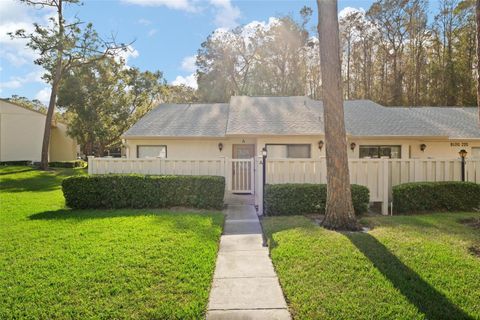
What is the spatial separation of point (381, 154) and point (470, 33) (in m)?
18.7

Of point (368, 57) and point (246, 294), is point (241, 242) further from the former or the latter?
point (368, 57)

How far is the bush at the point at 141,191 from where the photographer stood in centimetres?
863

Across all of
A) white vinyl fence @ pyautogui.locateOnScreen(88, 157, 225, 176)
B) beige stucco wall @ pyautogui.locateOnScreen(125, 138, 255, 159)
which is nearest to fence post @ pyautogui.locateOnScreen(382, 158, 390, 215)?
white vinyl fence @ pyautogui.locateOnScreen(88, 157, 225, 176)

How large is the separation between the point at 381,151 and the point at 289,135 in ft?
14.8

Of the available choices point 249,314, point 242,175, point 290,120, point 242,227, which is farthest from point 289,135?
point 249,314

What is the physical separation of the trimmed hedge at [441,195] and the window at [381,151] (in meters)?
5.62

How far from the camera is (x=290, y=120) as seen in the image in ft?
44.2

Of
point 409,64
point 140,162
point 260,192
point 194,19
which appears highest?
point 409,64

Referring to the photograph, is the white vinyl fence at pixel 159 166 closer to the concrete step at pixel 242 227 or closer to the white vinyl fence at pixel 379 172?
the white vinyl fence at pixel 379 172

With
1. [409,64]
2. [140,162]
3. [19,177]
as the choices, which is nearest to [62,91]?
[19,177]

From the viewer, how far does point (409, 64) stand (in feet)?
88.9

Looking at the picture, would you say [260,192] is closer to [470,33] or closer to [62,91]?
[62,91]

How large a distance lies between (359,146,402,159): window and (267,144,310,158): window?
2779mm

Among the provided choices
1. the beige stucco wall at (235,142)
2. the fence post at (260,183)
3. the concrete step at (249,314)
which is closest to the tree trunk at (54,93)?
the beige stucco wall at (235,142)
